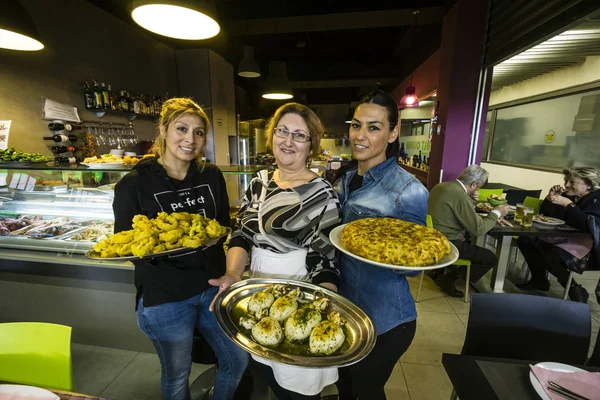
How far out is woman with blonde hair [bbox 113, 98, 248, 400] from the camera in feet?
5.26

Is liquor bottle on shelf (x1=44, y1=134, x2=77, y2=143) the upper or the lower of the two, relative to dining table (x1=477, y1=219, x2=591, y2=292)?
upper

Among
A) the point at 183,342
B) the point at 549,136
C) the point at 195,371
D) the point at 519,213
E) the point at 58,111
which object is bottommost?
the point at 195,371

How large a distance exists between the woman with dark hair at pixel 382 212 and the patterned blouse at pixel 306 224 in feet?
0.57

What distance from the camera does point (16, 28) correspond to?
2.70m

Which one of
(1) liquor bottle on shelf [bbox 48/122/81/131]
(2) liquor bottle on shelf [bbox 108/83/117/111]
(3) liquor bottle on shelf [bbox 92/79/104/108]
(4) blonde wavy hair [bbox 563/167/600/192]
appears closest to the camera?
(4) blonde wavy hair [bbox 563/167/600/192]

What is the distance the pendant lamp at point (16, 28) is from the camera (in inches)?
103

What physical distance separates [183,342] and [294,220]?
1.00 m

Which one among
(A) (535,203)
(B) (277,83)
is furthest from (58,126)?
(A) (535,203)

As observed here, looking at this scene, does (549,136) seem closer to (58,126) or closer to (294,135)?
(294,135)

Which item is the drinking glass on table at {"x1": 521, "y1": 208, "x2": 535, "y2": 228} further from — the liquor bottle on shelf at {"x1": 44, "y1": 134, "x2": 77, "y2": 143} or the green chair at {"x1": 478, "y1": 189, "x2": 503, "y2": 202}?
the liquor bottle on shelf at {"x1": 44, "y1": 134, "x2": 77, "y2": 143}

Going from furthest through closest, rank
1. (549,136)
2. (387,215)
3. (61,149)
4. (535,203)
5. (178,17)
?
(549,136)
(535,203)
(61,149)
(178,17)
(387,215)

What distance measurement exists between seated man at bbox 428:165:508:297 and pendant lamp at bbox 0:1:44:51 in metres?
4.93

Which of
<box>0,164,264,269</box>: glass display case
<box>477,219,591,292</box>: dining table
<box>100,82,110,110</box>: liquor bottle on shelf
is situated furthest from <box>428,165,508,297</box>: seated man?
<box>100,82,110,110</box>: liquor bottle on shelf

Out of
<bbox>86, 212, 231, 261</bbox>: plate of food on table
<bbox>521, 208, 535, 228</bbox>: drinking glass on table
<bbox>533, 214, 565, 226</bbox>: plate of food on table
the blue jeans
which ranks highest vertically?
<bbox>86, 212, 231, 261</bbox>: plate of food on table
